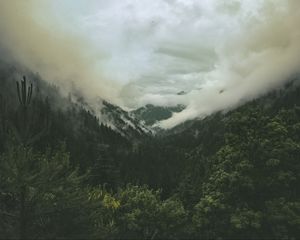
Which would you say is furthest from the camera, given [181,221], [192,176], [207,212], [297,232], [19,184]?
[192,176]

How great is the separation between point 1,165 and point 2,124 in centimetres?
183

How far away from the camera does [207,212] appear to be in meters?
29.9

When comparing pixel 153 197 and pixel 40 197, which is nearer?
pixel 40 197

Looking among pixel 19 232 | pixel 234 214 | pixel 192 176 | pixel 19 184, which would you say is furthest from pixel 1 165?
pixel 192 176

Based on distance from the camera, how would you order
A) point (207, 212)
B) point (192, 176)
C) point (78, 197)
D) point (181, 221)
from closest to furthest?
point (78, 197)
point (207, 212)
point (181, 221)
point (192, 176)

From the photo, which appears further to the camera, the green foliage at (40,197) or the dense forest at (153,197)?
the dense forest at (153,197)

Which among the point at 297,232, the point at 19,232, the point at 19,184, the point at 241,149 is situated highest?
the point at 241,149

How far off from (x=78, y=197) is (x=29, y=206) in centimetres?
169

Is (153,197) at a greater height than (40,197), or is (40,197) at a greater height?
(153,197)

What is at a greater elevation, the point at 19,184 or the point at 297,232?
the point at 19,184

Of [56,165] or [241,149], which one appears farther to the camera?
[241,149]

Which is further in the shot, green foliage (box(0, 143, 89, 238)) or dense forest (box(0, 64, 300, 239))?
dense forest (box(0, 64, 300, 239))

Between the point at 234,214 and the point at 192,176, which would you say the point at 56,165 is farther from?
the point at 192,176

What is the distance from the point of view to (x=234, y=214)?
1120 inches
